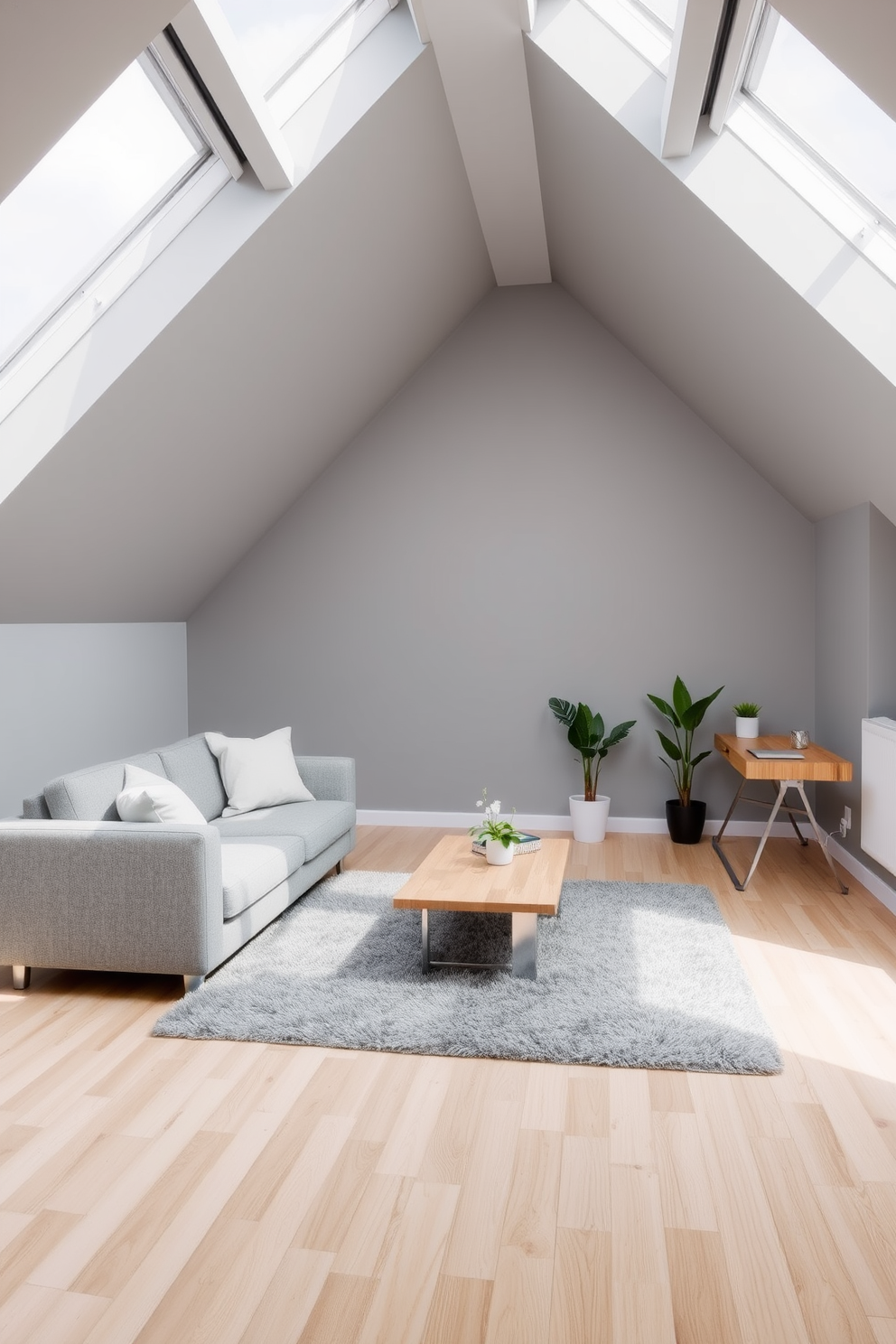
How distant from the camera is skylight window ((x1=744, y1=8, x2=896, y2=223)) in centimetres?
318

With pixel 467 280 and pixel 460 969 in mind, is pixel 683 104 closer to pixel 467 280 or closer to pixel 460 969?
pixel 467 280

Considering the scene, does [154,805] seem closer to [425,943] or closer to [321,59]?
[425,943]

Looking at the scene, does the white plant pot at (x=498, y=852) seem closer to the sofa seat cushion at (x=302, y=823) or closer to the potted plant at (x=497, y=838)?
the potted plant at (x=497, y=838)

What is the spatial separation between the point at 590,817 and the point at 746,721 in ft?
3.48

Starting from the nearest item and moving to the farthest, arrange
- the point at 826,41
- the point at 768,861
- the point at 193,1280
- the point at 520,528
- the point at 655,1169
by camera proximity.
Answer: the point at 193,1280 < the point at 826,41 < the point at 655,1169 < the point at 768,861 < the point at 520,528

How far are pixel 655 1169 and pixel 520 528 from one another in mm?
4348

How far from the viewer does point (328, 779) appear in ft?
16.8

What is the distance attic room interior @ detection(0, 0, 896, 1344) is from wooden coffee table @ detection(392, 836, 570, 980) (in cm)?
2

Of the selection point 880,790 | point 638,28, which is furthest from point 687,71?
point 880,790

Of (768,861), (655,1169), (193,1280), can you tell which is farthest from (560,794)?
(193,1280)

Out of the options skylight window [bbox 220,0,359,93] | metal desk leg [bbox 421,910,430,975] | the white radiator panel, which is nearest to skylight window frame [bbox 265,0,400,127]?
skylight window [bbox 220,0,359,93]

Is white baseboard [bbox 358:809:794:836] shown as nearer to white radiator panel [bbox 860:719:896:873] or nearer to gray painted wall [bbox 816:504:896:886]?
gray painted wall [bbox 816:504:896:886]

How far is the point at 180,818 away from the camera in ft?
12.4

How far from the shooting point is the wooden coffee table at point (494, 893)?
344cm
